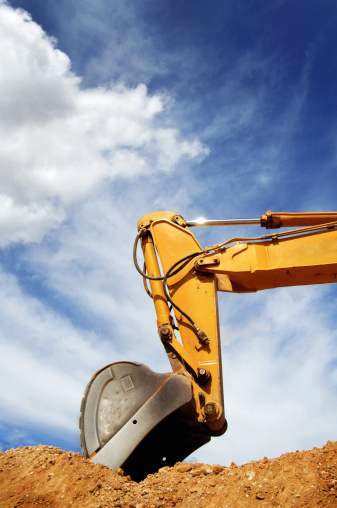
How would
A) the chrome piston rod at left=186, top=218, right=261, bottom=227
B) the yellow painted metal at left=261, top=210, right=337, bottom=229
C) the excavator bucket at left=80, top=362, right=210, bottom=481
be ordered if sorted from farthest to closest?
the chrome piston rod at left=186, top=218, right=261, bottom=227 < the yellow painted metal at left=261, top=210, right=337, bottom=229 < the excavator bucket at left=80, top=362, right=210, bottom=481

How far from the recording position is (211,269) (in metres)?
6.20

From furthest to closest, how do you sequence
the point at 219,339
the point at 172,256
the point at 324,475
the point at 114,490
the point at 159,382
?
the point at 172,256
the point at 219,339
the point at 159,382
the point at 114,490
the point at 324,475

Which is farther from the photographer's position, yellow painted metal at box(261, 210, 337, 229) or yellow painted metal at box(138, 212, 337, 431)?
yellow painted metal at box(261, 210, 337, 229)

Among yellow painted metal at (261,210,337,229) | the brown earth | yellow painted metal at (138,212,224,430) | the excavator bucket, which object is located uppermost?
yellow painted metal at (261,210,337,229)

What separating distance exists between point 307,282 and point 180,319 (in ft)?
6.12

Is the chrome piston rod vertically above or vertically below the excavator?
above

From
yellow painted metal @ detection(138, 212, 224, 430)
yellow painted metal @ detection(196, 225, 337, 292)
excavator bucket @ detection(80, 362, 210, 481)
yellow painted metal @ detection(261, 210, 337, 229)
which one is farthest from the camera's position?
yellow painted metal @ detection(261, 210, 337, 229)

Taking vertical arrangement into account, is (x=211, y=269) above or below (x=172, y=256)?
below

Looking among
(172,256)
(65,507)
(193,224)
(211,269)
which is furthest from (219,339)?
(65,507)

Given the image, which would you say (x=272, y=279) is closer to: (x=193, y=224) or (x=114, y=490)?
(x=193, y=224)

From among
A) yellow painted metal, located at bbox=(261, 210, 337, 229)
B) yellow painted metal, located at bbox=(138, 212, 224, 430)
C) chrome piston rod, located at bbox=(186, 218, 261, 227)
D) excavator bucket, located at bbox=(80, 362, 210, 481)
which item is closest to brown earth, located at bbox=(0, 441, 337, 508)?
excavator bucket, located at bbox=(80, 362, 210, 481)

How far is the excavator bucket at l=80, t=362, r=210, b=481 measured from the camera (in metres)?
5.17

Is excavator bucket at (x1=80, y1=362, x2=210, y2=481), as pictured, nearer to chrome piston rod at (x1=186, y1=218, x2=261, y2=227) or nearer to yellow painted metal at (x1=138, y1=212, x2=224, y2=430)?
yellow painted metal at (x1=138, y1=212, x2=224, y2=430)

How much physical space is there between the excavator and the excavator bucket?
12mm
